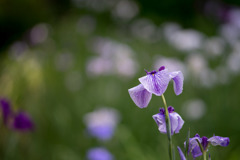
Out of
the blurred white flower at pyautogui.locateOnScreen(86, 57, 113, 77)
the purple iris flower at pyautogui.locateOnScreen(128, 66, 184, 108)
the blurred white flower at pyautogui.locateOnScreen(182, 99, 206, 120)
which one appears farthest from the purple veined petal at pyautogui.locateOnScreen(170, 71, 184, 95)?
the blurred white flower at pyautogui.locateOnScreen(86, 57, 113, 77)

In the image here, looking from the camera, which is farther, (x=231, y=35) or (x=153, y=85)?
(x=231, y=35)

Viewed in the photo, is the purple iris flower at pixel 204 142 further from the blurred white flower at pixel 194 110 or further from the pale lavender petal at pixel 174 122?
the blurred white flower at pixel 194 110

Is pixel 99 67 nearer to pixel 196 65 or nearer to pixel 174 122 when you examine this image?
pixel 196 65

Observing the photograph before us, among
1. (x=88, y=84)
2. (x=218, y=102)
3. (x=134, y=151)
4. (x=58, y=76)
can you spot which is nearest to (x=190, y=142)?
(x=134, y=151)

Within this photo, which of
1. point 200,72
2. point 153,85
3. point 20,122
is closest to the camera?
point 153,85

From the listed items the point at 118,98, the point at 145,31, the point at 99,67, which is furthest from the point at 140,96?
the point at 145,31

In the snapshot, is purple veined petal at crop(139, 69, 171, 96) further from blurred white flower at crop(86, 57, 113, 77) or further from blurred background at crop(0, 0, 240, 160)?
blurred white flower at crop(86, 57, 113, 77)

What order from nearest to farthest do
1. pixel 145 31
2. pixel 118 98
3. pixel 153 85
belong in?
pixel 153 85, pixel 118 98, pixel 145 31

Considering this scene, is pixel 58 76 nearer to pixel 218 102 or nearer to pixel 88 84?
pixel 88 84
